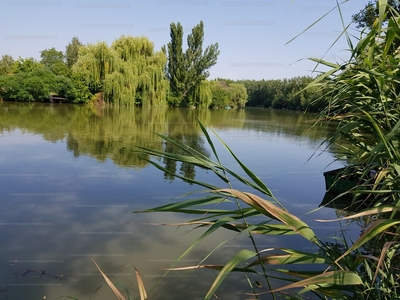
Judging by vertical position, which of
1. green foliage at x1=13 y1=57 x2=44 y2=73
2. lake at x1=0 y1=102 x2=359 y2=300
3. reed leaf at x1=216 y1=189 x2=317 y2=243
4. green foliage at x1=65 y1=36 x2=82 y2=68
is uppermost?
green foliage at x1=65 y1=36 x2=82 y2=68

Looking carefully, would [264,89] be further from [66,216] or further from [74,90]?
[66,216]

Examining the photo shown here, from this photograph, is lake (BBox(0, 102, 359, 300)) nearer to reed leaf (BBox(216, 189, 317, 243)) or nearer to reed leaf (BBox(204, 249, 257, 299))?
reed leaf (BBox(216, 189, 317, 243))

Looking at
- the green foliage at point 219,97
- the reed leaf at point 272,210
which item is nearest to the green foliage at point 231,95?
the green foliage at point 219,97

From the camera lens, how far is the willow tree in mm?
24406

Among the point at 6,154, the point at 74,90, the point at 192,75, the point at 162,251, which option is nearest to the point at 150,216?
the point at 162,251

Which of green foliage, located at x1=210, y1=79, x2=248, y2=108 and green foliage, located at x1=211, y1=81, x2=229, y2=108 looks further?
green foliage, located at x1=210, y1=79, x2=248, y2=108

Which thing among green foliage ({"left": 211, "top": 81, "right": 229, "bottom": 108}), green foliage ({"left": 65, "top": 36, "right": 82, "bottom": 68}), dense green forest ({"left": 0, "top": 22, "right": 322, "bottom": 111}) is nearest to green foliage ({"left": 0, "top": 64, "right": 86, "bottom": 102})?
dense green forest ({"left": 0, "top": 22, "right": 322, "bottom": 111})

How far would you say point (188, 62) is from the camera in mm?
32594

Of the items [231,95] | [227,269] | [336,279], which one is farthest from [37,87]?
[231,95]

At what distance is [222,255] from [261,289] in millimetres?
752

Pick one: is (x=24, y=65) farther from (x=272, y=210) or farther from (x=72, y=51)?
(x=272, y=210)

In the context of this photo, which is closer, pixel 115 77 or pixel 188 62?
pixel 115 77

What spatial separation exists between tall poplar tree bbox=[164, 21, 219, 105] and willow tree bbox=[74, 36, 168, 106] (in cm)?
417

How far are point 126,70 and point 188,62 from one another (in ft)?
32.5
